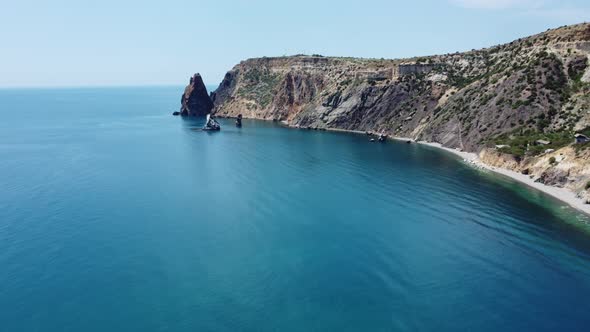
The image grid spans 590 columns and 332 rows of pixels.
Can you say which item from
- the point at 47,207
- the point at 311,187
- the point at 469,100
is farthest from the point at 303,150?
the point at 47,207

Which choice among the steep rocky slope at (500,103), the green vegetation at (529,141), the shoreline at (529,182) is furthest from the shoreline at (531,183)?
the green vegetation at (529,141)

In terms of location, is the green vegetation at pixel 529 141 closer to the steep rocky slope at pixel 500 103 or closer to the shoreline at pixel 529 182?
the steep rocky slope at pixel 500 103

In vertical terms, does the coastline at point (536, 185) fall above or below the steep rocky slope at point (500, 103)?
below

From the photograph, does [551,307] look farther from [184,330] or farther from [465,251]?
[184,330]

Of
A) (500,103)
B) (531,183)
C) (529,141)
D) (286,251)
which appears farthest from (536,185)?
(286,251)

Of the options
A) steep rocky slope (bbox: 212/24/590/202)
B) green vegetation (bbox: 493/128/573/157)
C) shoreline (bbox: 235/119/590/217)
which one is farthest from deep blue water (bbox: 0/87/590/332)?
steep rocky slope (bbox: 212/24/590/202)
